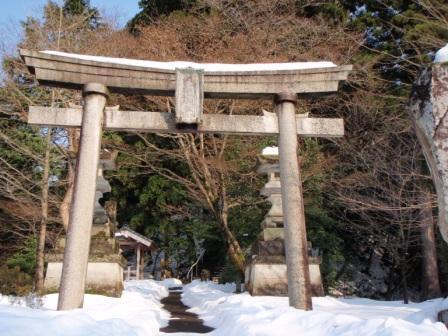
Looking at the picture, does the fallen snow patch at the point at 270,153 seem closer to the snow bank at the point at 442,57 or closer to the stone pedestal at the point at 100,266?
the stone pedestal at the point at 100,266

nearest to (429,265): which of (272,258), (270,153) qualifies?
(272,258)

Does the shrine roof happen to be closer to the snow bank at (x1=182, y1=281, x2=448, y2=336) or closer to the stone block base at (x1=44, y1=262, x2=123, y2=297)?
the stone block base at (x1=44, y1=262, x2=123, y2=297)

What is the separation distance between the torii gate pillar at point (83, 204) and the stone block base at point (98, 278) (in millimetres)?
3550

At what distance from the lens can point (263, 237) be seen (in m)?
11.3

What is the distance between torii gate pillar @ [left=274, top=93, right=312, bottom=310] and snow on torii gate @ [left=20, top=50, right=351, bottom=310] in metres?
0.02

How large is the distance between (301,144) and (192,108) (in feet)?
34.2

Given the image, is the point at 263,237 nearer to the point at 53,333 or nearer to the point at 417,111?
the point at 417,111

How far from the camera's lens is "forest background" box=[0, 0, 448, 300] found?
1441 centimetres

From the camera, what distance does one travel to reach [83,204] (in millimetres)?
7102

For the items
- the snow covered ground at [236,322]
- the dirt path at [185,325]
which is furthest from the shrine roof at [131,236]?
the snow covered ground at [236,322]

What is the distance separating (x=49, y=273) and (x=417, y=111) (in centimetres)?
887

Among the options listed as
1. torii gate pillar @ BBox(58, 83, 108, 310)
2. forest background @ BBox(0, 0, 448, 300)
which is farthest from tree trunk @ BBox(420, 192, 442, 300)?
torii gate pillar @ BBox(58, 83, 108, 310)

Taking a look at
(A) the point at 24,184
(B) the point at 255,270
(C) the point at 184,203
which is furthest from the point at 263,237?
(C) the point at 184,203

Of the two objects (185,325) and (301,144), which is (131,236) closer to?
(301,144)
